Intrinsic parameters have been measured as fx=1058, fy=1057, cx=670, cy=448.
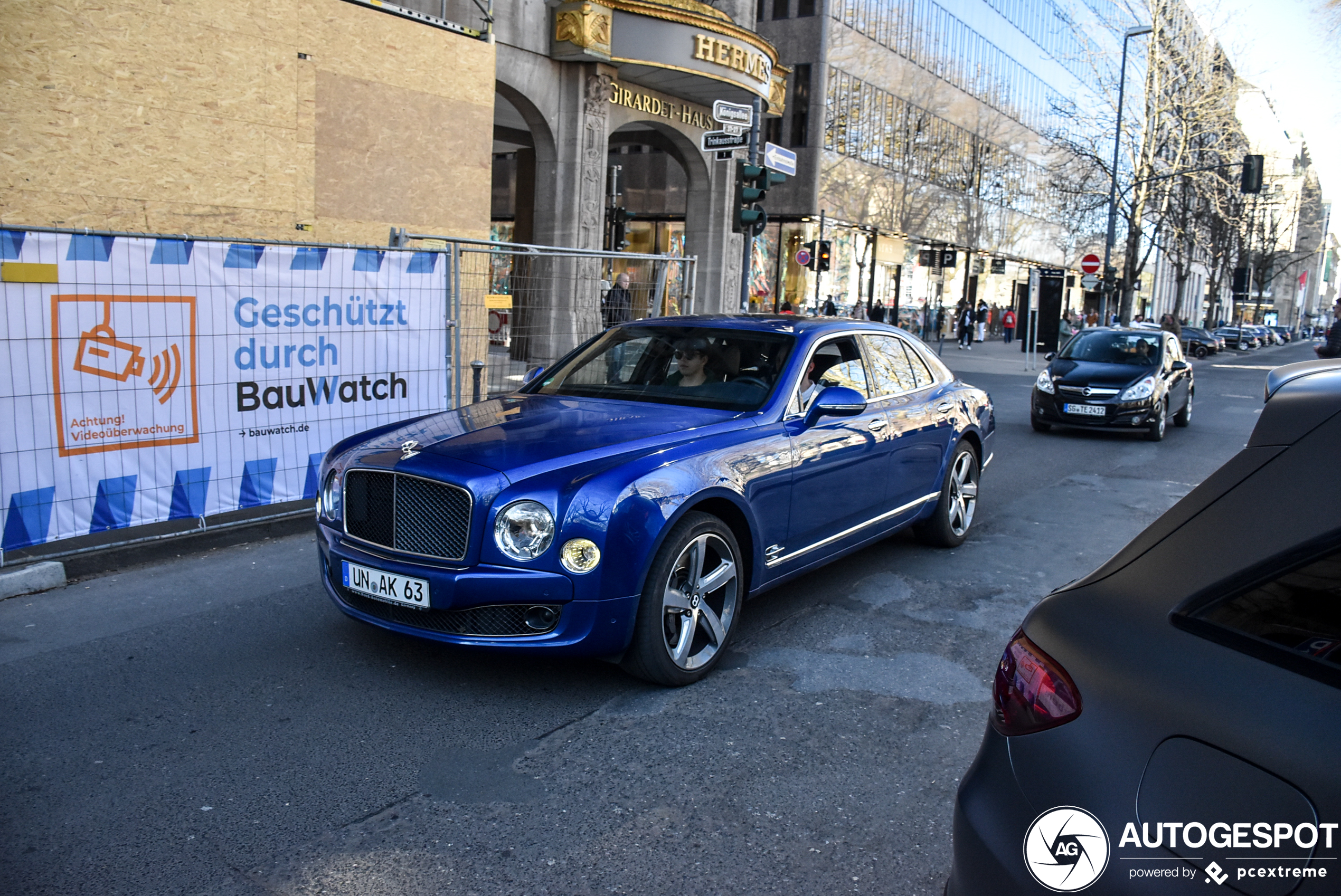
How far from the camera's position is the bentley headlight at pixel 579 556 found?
3975mm

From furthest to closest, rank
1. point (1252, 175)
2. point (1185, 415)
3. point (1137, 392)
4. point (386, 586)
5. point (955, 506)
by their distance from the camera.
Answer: point (1252, 175) → point (1185, 415) → point (1137, 392) → point (955, 506) → point (386, 586)

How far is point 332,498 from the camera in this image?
464 centimetres

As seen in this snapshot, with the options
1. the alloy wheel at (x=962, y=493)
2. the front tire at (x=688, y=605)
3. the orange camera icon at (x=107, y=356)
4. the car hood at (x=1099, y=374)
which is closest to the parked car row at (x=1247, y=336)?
the car hood at (x=1099, y=374)

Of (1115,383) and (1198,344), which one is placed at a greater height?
(1198,344)

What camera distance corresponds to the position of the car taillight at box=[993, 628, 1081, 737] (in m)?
1.87

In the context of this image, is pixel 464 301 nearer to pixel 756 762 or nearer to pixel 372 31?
pixel 372 31

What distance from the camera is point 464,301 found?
876 centimetres

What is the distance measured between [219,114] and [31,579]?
6.27 meters

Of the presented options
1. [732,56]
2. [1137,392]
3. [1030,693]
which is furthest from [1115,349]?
[1030,693]

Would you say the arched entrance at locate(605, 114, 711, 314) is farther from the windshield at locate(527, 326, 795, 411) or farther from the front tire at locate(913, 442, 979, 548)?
the windshield at locate(527, 326, 795, 411)

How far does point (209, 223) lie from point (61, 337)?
4823 mm

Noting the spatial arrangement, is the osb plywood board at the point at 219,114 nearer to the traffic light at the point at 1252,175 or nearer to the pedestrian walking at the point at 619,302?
→ the pedestrian walking at the point at 619,302

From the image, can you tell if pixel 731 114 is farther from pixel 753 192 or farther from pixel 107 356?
pixel 107 356

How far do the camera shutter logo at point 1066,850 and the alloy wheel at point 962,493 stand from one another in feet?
17.2
